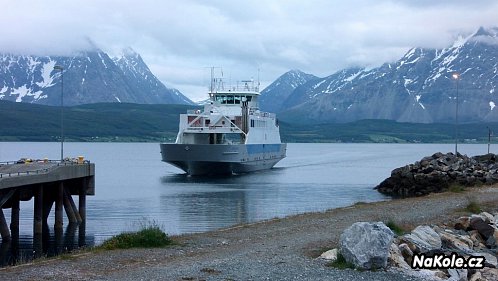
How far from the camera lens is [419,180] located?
51.4m

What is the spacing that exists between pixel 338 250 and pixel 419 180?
121 ft

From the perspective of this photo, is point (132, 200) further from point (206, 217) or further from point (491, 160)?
point (491, 160)

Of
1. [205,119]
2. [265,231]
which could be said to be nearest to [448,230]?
[265,231]

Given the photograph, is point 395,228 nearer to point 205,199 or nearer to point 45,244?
point 45,244

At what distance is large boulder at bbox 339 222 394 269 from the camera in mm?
15211

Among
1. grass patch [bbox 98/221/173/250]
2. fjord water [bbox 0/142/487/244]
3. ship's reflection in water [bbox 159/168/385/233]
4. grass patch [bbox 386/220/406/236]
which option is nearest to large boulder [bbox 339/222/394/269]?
grass patch [bbox 386/220/406/236]

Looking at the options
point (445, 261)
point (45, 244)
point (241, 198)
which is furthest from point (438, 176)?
point (445, 261)

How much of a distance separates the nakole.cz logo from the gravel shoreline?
111cm

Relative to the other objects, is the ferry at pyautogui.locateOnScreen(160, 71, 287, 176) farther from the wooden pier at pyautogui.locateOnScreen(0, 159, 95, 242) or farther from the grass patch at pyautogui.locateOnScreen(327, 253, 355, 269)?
the grass patch at pyautogui.locateOnScreen(327, 253, 355, 269)

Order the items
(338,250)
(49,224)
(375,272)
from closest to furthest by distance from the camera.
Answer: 1. (375,272)
2. (338,250)
3. (49,224)

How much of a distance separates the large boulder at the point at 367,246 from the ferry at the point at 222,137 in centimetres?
4957

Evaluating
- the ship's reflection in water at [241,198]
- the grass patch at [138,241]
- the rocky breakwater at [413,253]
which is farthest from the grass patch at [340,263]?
the ship's reflection in water at [241,198]

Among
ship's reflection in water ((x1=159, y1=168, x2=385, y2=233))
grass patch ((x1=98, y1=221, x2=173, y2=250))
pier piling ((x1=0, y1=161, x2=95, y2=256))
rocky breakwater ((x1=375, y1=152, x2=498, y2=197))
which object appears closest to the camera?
grass patch ((x1=98, y1=221, x2=173, y2=250))

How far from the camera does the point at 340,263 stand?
1561cm
